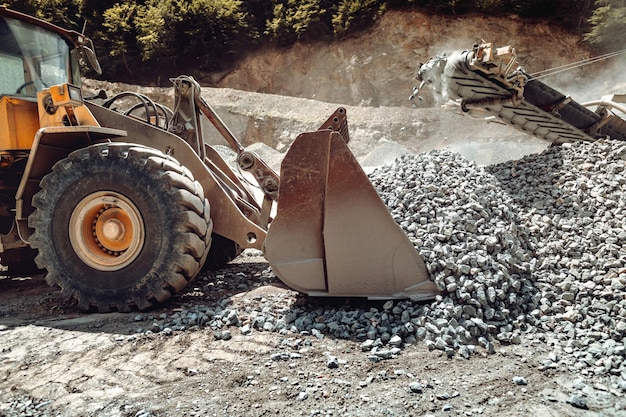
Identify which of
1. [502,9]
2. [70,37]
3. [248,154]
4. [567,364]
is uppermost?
[502,9]

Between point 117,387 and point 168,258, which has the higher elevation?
point 168,258

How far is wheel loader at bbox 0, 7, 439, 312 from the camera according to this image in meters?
3.37

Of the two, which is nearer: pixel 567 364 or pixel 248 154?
pixel 567 364

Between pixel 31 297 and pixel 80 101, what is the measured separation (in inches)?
76.3

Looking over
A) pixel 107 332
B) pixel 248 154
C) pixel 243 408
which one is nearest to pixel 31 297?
pixel 107 332

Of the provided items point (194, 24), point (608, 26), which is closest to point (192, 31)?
point (194, 24)

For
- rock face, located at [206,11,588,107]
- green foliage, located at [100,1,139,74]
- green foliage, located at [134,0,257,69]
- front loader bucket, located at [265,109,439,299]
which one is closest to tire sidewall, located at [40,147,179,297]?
front loader bucket, located at [265,109,439,299]

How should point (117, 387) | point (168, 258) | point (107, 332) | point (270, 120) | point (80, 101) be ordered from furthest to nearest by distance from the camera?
1. point (270, 120)
2. point (80, 101)
3. point (168, 258)
4. point (107, 332)
5. point (117, 387)

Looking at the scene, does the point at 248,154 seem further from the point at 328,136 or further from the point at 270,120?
the point at 270,120

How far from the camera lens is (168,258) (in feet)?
11.7

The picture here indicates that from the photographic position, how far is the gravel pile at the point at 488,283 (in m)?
3.00

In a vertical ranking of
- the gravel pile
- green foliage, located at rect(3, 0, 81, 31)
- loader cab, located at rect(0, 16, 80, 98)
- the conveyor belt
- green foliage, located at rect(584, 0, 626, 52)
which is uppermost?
green foliage, located at rect(3, 0, 81, 31)

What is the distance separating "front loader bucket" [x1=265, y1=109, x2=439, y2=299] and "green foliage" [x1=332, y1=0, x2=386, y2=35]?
17699 mm

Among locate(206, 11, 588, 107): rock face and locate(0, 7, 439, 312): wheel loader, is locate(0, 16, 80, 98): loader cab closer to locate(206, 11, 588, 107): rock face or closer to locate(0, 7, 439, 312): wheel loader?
locate(0, 7, 439, 312): wheel loader
